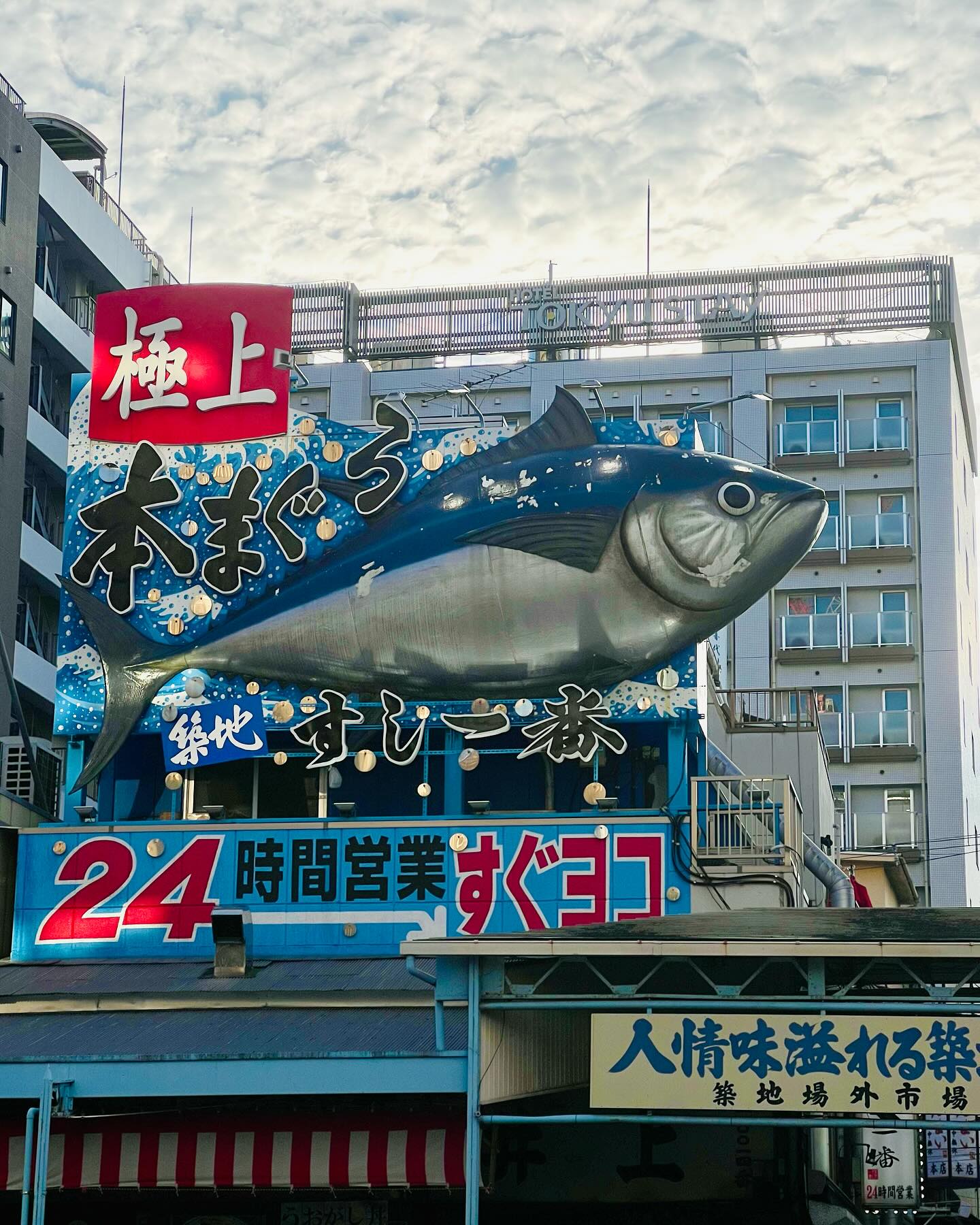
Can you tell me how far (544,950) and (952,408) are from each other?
46677 millimetres

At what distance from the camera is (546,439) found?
27.7 m

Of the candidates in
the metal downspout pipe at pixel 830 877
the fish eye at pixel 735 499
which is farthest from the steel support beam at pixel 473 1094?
the metal downspout pipe at pixel 830 877

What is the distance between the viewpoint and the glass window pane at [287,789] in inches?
1121

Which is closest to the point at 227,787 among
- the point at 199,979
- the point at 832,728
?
the point at 199,979

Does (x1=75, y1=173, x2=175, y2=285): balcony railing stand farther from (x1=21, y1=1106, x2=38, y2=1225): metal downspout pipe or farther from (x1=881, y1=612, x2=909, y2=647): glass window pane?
(x1=21, y1=1106, x2=38, y2=1225): metal downspout pipe

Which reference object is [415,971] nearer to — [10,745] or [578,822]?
[578,822]

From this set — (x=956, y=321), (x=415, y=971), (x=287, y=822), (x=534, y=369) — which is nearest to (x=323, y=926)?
(x=287, y=822)

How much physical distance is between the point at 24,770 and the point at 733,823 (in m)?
13.7

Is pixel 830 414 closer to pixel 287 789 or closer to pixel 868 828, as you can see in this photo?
pixel 868 828

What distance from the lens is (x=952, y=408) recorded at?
60781 millimetres

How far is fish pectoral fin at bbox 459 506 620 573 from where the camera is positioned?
88.5 ft

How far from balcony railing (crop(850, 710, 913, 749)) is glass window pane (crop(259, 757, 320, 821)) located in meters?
34.3

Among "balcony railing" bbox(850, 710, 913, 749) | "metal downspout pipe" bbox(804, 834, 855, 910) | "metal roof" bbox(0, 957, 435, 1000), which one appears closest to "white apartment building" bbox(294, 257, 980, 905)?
"balcony railing" bbox(850, 710, 913, 749)

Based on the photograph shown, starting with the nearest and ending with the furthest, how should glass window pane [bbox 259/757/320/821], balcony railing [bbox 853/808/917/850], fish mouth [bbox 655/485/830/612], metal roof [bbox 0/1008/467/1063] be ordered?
metal roof [bbox 0/1008/467/1063], fish mouth [bbox 655/485/830/612], glass window pane [bbox 259/757/320/821], balcony railing [bbox 853/808/917/850]
